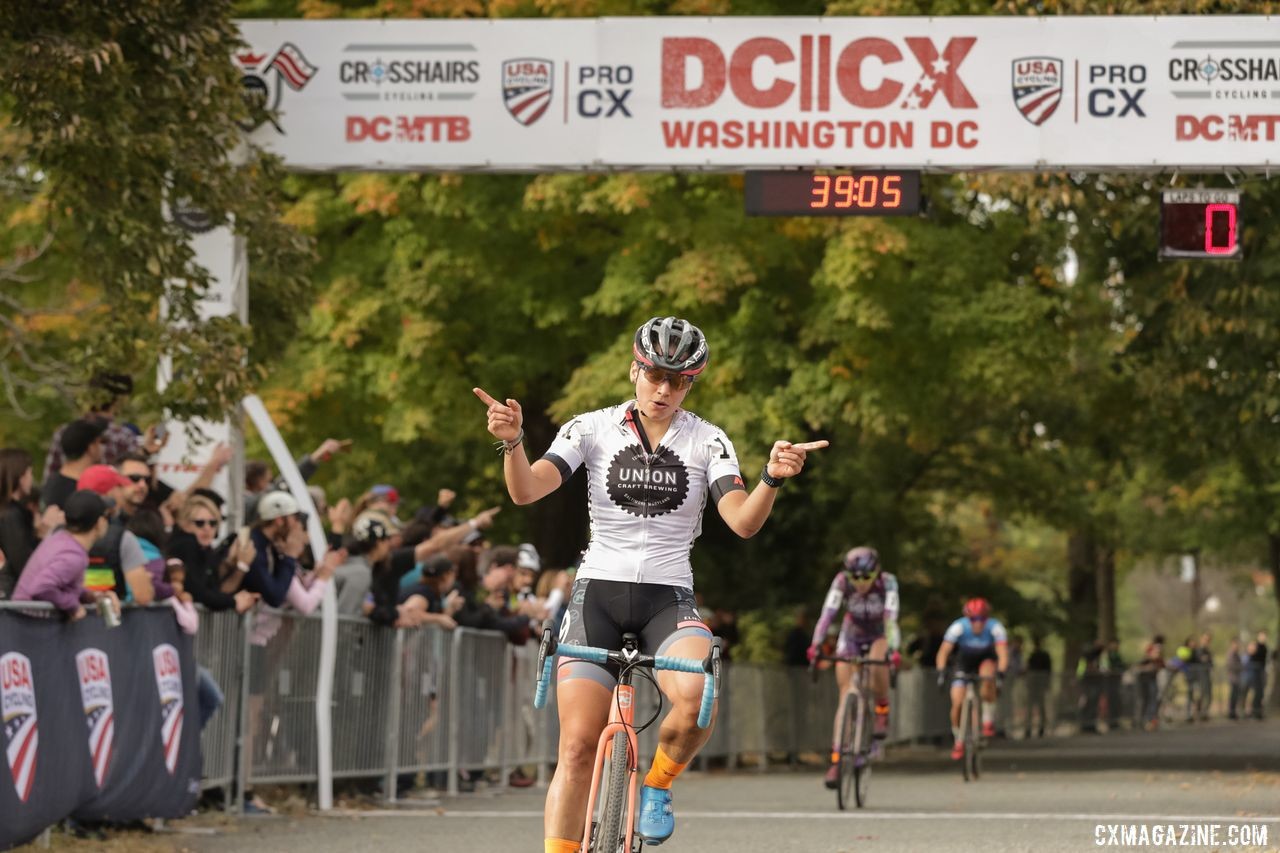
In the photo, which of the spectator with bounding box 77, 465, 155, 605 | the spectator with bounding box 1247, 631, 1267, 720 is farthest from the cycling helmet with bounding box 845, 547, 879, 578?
the spectator with bounding box 1247, 631, 1267, 720

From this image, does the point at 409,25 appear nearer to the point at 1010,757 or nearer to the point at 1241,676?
the point at 1010,757

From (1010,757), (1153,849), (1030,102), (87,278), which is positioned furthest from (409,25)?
(1010,757)

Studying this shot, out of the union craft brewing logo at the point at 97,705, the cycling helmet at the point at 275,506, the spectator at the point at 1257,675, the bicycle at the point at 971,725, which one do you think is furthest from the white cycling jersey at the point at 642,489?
the spectator at the point at 1257,675

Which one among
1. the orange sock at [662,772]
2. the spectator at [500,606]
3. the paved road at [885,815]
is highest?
the spectator at [500,606]

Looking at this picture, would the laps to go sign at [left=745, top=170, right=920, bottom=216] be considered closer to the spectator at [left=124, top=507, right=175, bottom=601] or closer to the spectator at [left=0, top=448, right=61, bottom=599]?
the spectator at [left=124, top=507, right=175, bottom=601]

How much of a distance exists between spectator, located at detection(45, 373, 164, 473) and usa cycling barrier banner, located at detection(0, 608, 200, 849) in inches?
49.1

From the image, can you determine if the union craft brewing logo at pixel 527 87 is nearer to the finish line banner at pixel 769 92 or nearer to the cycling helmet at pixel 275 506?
the finish line banner at pixel 769 92

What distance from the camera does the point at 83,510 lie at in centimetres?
1106

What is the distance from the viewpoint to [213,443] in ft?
59.9

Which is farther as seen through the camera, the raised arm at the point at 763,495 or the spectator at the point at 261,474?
→ the spectator at the point at 261,474

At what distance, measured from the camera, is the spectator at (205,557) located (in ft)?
44.1

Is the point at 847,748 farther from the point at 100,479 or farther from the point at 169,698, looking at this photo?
the point at 100,479

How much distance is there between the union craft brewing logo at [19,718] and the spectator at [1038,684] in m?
34.7

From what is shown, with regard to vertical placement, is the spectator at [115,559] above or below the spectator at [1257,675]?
above
